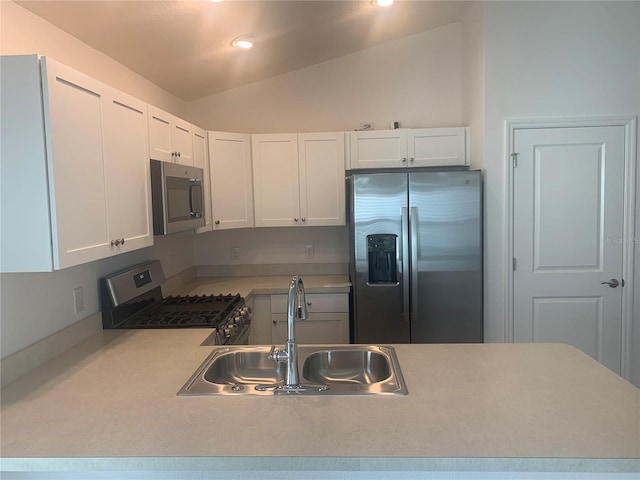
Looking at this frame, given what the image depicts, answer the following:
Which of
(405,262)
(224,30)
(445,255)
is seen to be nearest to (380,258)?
(405,262)

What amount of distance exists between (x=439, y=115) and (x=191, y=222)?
228 centimetres

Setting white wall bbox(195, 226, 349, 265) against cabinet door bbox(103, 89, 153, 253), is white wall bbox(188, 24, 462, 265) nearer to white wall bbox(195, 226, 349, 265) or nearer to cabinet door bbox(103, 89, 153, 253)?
white wall bbox(195, 226, 349, 265)

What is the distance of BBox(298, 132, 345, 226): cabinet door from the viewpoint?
3.53m

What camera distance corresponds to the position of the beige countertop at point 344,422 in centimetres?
112

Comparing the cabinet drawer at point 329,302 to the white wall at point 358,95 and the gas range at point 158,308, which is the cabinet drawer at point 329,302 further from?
the white wall at point 358,95

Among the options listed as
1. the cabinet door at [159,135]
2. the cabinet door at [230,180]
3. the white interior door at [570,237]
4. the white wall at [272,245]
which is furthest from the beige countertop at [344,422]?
the white wall at [272,245]

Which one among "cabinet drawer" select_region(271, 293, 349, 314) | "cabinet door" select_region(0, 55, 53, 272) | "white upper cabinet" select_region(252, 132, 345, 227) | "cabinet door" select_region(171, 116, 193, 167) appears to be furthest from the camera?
"white upper cabinet" select_region(252, 132, 345, 227)

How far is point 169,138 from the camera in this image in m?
2.55

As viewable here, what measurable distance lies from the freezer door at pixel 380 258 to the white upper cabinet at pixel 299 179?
52 cm

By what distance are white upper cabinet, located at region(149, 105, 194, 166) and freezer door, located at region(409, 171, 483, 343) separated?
1485mm

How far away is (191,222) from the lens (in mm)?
2672

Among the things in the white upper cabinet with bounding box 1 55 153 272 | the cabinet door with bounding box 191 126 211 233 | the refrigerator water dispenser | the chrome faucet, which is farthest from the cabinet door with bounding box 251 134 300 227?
the chrome faucet

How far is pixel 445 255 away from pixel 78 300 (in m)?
2.20

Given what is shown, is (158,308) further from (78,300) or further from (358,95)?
(358,95)
